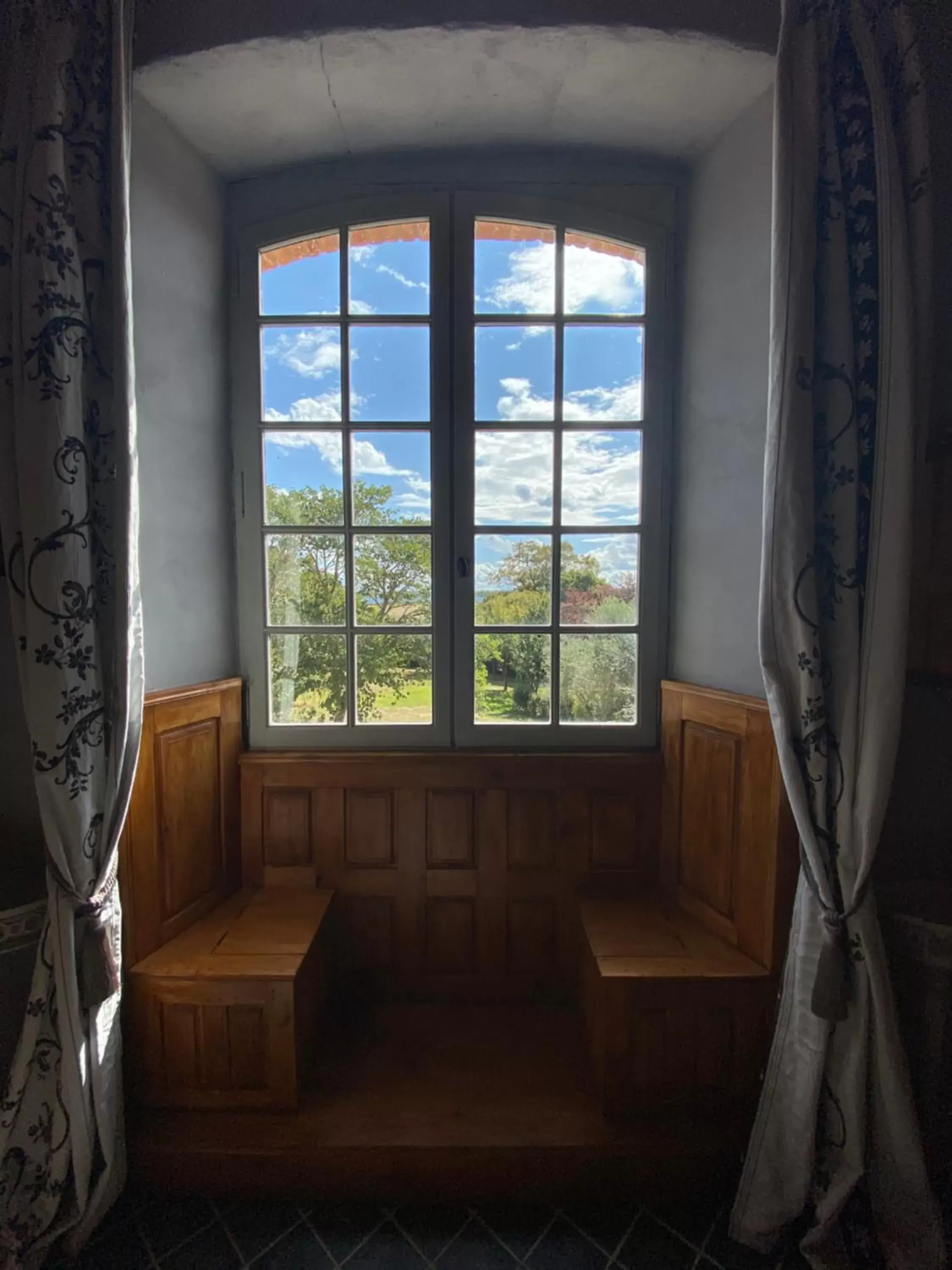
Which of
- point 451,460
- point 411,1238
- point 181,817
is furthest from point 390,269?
point 411,1238

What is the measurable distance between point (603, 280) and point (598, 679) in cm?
116

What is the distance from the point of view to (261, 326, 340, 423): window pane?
5.51 ft

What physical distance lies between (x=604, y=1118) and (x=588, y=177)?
7.96ft

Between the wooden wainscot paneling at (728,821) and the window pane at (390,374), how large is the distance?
1.12 metres

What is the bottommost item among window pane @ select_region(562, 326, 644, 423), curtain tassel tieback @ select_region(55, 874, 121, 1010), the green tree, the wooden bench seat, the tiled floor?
the tiled floor

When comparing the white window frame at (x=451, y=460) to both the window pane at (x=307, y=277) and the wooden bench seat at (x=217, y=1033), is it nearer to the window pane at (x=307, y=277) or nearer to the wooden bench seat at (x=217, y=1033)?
the window pane at (x=307, y=277)

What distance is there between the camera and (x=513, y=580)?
5.60 ft

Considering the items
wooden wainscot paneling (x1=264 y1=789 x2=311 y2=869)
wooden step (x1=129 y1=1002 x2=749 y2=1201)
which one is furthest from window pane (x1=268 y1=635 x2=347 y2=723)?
wooden step (x1=129 y1=1002 x2=749 y2=1201)

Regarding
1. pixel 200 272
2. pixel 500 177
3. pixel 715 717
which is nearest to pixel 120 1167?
pixel 715 717

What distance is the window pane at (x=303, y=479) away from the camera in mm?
1696

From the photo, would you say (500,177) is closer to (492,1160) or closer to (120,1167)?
(492,1160)

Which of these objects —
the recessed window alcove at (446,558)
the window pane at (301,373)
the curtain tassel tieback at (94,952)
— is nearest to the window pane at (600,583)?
the recessed window alcove at (446,558)

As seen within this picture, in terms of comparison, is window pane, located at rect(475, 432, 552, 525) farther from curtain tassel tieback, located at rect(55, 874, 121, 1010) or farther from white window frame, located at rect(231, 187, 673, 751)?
curtain tassel tieback, located at rect(55, 874, 121, 1010)

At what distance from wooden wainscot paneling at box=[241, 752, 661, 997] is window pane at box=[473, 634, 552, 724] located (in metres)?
0.13
